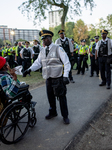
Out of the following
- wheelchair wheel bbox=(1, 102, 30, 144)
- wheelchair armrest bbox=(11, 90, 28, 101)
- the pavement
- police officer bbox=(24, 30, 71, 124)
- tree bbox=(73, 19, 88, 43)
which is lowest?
the pavement

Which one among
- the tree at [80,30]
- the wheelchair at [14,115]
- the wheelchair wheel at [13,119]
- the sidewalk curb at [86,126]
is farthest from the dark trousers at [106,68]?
the tree at [80,30]

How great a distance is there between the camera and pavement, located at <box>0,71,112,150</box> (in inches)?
103

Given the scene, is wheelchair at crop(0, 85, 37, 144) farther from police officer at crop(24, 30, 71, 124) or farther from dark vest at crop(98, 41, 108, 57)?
dark vest at crop(98, 41, 108, 57)

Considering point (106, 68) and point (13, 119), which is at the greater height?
point (106, 68)

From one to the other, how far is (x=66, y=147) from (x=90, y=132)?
660mm

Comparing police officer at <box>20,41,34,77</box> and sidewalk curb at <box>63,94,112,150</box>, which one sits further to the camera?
police officer at <box>20,41,34,77</box>

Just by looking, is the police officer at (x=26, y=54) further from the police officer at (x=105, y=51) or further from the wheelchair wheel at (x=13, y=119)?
the wheelchair wheel at (x=13, y=119)

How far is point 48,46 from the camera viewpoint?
313 cm

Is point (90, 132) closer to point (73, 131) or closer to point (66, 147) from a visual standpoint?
point (73, 131)

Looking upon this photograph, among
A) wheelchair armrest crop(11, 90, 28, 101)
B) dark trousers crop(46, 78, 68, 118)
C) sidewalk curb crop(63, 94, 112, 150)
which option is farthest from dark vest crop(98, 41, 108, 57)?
wheelchair armrest crop(11, 90, 28, 101)

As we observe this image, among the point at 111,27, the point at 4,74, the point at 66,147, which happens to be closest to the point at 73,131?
the point at 66,147

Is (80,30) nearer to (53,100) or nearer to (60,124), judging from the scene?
(53,100)

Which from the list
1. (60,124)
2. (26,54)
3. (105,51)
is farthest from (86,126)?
(26,54)

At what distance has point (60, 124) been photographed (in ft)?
10.8
